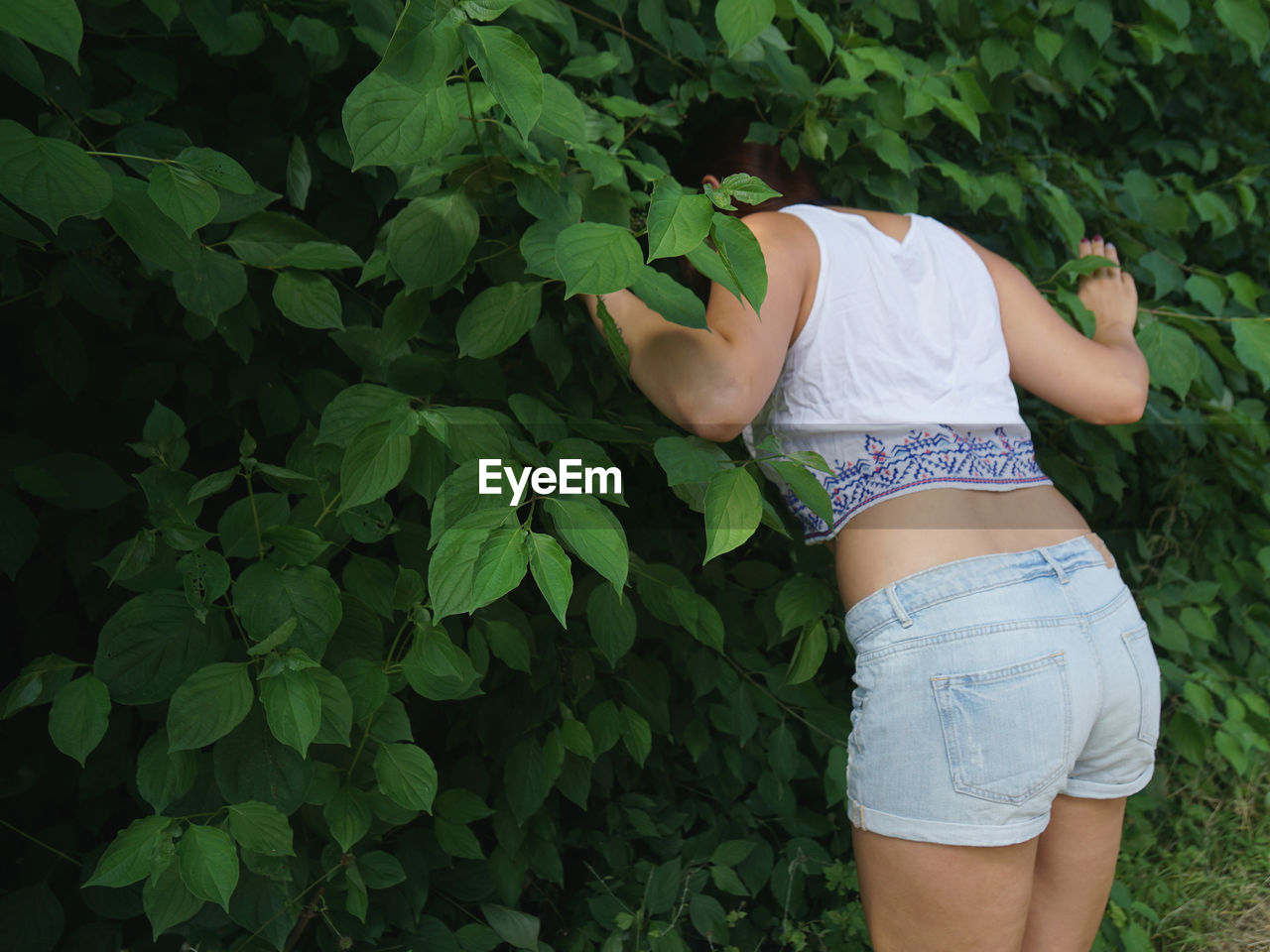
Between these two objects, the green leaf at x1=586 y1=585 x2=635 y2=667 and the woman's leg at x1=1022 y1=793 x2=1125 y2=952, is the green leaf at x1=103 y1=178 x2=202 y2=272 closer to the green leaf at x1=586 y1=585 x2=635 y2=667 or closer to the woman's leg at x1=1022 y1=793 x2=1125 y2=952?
the green leaf at x1=586 y1=585 x2=635 y2=667

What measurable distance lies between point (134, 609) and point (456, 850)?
683 mm

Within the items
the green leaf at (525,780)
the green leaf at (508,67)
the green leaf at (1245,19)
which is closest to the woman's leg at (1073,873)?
the green leaf at (525,780)

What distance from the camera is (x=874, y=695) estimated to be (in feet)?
4.25

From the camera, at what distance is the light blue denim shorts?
1.24 m

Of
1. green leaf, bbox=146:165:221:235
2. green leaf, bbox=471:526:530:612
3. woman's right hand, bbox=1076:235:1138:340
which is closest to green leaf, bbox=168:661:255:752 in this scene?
green leaf, bbox=471:526:530:612

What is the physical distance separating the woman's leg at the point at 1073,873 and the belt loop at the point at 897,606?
0.47 meters

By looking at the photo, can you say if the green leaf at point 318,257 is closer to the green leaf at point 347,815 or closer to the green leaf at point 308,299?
the green leaf at point 308,299

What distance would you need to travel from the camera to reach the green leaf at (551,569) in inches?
35.4

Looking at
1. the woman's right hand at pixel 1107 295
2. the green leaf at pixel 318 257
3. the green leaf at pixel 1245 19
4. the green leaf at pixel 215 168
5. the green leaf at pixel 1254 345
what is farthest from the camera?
the green leaf at pixel 1245 19

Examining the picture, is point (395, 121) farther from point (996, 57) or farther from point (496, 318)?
point (996, 57)

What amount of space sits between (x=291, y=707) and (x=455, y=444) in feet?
1.18

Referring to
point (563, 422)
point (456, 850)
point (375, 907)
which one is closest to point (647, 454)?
point (563, 422)

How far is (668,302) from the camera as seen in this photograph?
1.19m

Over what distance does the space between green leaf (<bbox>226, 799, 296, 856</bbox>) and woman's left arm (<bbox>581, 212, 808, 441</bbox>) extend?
0.70 meters
